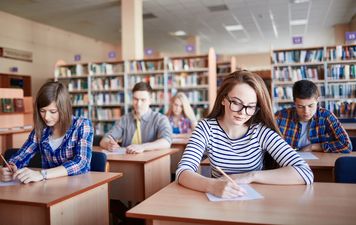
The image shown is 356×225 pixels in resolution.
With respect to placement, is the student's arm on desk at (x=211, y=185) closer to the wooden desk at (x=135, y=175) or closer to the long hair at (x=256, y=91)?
the long hair at (x=256, y=91)

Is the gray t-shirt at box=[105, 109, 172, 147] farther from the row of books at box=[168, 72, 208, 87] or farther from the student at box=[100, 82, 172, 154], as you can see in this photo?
the row of books at box=[168, 72, 208, 87]

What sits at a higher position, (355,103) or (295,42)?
(295,42)

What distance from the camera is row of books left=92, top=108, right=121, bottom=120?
7.44 meters

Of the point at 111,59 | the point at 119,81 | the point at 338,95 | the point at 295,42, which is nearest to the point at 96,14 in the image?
the point at 111,59

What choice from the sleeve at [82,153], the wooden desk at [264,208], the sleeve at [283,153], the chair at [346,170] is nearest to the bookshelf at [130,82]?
the sleeve at [82,153]

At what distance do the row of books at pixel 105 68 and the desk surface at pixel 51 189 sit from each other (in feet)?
18.2

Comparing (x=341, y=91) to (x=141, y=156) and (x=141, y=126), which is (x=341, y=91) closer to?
(x=141, y=126)

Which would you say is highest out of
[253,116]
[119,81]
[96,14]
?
[96,14]

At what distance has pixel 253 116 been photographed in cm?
182

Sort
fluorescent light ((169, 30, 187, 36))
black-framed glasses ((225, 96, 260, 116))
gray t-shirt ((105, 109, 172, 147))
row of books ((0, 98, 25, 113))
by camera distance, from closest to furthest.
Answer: black-framed glasses ((225, 96, 260, 116)), gray t-shirt ((105, 109, 172, 147)), row of books ((0, 98, 25, 113)), fluorescent light ((169, 30, 187, 36))

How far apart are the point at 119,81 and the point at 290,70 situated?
368 centimetres

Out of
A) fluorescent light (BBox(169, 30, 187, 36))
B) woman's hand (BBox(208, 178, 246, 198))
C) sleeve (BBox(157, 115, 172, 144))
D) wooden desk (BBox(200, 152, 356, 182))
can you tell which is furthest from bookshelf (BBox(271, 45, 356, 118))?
woman's hand (BBox(208, 178, 246, 198))

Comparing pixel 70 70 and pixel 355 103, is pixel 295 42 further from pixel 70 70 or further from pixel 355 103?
pixel 70 70

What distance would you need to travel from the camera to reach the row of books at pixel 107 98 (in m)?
7.35
